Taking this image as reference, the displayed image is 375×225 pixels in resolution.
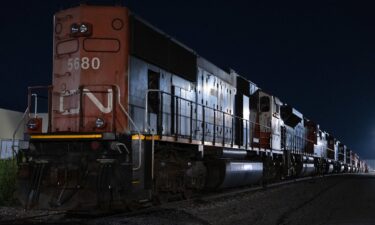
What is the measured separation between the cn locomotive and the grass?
9.45 feet

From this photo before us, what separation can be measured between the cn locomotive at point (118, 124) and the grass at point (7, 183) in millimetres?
2880

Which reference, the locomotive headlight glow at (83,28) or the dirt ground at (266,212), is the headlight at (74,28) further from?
the dirt ground at (266,212)

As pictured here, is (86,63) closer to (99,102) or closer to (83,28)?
(83,28)

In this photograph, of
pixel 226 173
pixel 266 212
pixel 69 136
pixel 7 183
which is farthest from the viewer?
pixel 226 173

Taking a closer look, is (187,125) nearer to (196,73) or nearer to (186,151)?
(186,151)

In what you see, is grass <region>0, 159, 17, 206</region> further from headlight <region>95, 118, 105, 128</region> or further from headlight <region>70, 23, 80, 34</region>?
headlight <region>70, 23, 80, 34</region>

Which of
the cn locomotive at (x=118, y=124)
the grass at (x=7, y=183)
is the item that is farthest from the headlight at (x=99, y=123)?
the grass at (x=7, y=183)

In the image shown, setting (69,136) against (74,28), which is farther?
(74,28)

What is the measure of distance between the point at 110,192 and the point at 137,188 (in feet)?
1.54

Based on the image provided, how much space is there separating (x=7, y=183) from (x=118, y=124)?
13.9ft

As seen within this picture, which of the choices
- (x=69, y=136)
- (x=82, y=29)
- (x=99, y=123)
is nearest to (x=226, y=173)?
(x=99, y=123)

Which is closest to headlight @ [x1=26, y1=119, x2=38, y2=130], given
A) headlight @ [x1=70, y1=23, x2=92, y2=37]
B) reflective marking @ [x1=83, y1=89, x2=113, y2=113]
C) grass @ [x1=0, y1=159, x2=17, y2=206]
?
reflective marking @ [x1=83, y1=89, x2=113, y2=113]

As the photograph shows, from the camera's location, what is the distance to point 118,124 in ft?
28.2

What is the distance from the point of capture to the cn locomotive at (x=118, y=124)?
7836mm
